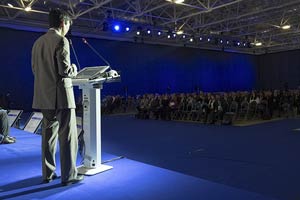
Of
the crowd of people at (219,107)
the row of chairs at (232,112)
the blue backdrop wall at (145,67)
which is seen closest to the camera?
the crowd of people at (219,107)

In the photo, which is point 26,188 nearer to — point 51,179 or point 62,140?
point 51,179

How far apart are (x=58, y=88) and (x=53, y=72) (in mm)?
164

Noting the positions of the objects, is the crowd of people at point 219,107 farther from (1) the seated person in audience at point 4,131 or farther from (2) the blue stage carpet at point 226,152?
(1) the seated person in audience at point 4,131

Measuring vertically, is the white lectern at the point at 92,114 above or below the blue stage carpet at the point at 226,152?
above

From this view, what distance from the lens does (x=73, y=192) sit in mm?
2934

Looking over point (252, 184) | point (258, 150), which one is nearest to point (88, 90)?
point (252, 184)

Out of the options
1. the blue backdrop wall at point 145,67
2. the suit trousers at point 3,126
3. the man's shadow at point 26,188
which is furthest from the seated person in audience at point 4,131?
the blue backdrop wall at point 145,67

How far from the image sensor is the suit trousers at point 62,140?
304 centimetres

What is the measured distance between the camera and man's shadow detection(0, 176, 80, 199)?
2930 millimetres

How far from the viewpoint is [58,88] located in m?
3.03

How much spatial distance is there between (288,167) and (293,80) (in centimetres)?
2081

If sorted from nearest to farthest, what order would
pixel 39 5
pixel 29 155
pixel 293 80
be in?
pixel 29 155
pixel 39 5
pixel 293 80

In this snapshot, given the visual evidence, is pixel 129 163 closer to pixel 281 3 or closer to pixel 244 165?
pixel 244 165

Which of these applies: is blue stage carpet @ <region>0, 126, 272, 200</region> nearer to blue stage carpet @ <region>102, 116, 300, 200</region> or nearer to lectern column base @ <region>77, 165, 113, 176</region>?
lectern column base @ <region>77, 165, 113, 176</region>
